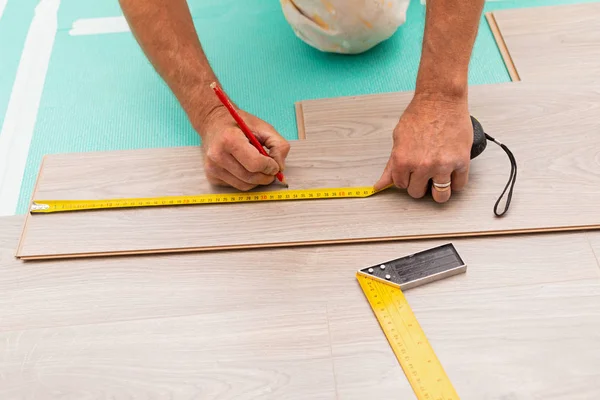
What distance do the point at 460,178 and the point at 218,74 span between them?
47.7 inches

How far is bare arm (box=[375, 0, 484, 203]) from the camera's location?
5.41 feet

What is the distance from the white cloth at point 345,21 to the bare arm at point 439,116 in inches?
21.7

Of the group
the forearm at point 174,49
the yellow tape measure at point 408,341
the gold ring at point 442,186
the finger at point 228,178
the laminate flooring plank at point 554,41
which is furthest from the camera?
the laminate flooring plank at point 554,41

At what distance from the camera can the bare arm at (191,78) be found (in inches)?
69.5

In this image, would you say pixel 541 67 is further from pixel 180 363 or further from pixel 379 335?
pixel 180 363

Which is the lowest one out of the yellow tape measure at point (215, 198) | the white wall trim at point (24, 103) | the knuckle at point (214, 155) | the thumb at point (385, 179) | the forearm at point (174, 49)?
the white wall trim at point (24, 103)

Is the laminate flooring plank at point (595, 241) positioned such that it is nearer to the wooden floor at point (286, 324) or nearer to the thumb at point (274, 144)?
the wooden floor at point (286, 324)

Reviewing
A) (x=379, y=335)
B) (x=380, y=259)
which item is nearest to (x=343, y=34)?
(x=380, y=259)

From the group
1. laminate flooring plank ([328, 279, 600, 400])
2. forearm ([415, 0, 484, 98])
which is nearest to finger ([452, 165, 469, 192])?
forearm ([415, 0, 484, 98])

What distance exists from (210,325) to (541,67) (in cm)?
153

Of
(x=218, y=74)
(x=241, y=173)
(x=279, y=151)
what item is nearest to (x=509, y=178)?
(x=279, y=151)

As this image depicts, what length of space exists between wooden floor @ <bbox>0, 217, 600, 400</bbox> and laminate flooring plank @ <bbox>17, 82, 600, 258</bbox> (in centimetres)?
4

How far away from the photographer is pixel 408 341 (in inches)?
Answer: 57.1

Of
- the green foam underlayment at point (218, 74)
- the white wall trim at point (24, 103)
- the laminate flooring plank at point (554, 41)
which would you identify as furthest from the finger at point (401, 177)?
A: the white wall trim at point (24, 103)
